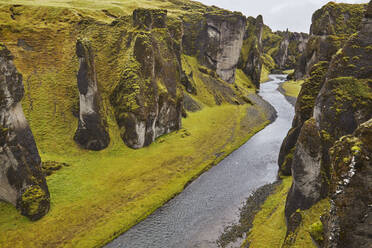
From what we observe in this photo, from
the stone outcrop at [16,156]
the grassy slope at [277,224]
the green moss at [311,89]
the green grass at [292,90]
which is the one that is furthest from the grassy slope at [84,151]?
the green grass at [292,90]

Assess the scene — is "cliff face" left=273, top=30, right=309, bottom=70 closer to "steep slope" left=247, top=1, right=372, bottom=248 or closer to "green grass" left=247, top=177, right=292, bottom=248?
"steep slope" left=247, top=1, right=372, bottom=248

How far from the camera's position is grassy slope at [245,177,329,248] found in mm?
18375

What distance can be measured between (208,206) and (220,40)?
79267 mm

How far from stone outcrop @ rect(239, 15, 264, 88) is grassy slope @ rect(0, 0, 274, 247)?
59.1 m

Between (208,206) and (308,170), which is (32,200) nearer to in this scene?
(208,206)

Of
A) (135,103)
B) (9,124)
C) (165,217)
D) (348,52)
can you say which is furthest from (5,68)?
(348,52)

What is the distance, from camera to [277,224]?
80.0 feet

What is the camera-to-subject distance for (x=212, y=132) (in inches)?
2188

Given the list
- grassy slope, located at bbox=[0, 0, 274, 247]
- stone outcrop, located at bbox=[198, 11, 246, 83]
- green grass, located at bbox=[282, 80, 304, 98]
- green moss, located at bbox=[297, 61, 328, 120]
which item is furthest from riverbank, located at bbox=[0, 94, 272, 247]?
green grass, located at bbox=[282, 80, 304, 98]

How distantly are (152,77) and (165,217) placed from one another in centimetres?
2764

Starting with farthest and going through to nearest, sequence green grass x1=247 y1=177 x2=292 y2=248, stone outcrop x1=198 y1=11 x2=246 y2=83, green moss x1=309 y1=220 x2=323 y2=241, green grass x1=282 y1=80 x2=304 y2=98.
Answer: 1. green grass x1=282 y1=80 x2=304 y2=98
2. stone outcrop x1=198 y1=11 x2=246 y2=83
3. green grass x1=247 y1=177 x2=292 y2=248
4. green moss x1=309 y1=220 x2=323 y2=241

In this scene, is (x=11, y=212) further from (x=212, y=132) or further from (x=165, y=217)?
(x=212, y=132)

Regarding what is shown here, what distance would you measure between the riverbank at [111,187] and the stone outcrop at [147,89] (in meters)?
2.83

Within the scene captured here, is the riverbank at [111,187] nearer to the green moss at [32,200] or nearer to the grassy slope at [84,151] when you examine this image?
the grassy slope at [84,151]
